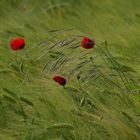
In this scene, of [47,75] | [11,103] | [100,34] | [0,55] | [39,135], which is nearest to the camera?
[39,135]

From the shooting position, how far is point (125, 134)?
7.09ft

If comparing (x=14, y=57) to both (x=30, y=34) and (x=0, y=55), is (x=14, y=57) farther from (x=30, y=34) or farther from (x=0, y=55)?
(x=30, y=34)

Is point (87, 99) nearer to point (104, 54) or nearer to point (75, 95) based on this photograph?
point (75, 95)

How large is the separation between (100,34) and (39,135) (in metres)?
1.15

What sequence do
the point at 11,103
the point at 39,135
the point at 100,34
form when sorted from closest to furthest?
the point at 39,135
the point at 11,103
the point at 100,34

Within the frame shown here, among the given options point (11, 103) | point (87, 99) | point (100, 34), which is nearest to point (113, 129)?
point (87, 99)

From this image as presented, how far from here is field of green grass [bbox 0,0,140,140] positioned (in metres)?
2.19

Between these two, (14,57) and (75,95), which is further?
(14,57)

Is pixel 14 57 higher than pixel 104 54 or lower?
lower

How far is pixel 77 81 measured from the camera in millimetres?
2498

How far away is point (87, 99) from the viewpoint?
7.75 ft

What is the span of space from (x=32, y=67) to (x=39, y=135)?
65cm

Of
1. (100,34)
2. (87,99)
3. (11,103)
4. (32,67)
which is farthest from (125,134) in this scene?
(100,34)

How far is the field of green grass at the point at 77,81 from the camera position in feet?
7.18
